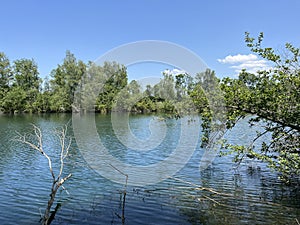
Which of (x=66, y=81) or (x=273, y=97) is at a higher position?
(x=66, y=81)

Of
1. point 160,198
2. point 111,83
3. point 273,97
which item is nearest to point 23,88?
point 111,83

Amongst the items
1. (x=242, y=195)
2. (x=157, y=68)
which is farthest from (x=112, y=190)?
(x=157, y=68)

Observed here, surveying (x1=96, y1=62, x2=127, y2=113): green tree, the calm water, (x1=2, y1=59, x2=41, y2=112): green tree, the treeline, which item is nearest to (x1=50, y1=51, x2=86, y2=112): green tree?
the treeline

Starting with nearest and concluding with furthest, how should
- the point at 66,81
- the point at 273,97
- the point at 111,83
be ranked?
the point at 273,97 < the point at 111,83 < the point at 66,81

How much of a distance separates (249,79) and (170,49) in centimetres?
530

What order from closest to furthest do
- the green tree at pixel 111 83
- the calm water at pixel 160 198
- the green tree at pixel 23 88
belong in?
the calm water at pixel 160 198
the green tree at pixel 111 83
the green tree at pixel 23 88

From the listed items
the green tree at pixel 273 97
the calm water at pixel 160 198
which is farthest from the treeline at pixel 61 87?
the green tree at pixel 273 97

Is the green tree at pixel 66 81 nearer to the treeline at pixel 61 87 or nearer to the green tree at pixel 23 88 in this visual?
the treeline at pixel 61 87

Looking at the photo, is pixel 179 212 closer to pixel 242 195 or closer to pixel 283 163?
pixel 242 195

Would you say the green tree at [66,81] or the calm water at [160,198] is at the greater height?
the green tree at [66,81]

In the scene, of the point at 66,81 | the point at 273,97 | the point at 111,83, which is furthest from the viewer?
the point at 66,81

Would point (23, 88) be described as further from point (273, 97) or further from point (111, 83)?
point (273, 97)

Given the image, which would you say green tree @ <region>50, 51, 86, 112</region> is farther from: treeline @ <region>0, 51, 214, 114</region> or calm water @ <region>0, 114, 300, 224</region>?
calm water @ <region>0, 114, 300, 224</region>

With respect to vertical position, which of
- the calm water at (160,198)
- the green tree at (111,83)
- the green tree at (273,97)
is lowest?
the calm water at (160,198)
